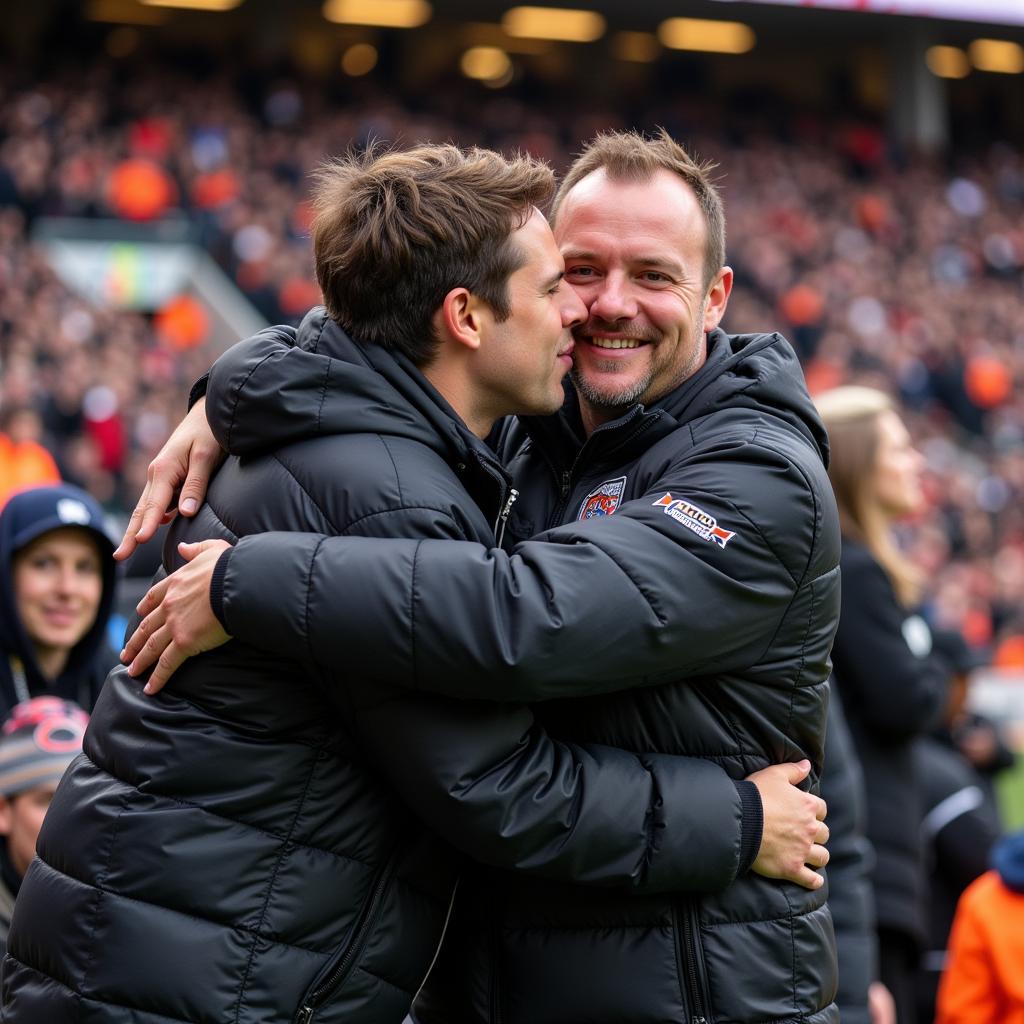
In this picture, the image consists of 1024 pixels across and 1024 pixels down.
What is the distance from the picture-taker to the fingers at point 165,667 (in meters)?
2.33

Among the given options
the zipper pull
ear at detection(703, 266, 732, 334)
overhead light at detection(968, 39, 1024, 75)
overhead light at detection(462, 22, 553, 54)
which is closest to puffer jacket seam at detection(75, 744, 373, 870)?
the zipper pull

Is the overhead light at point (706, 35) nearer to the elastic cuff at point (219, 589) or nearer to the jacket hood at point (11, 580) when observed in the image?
the jacket hood at point (11, 580)

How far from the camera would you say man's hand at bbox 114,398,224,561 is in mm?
2564

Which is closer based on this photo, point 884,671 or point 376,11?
point 884,671

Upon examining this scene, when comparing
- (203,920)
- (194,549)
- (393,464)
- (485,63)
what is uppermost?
(485,63)

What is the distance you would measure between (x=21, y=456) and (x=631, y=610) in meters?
7.65

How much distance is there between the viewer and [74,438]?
35.6 feet

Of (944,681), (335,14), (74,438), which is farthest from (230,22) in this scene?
(944,681)

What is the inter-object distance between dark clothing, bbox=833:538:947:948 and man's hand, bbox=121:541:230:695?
2.29m

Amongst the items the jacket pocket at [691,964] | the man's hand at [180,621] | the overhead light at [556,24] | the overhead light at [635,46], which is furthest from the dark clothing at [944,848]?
the overhead light at [635,46]

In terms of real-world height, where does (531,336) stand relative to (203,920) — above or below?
above

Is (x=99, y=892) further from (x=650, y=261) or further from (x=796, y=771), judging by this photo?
(x=650, y=261)

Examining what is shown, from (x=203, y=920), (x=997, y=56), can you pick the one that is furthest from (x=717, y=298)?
(x=997, y=56)

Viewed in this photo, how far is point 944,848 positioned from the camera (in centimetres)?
484
